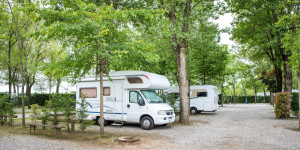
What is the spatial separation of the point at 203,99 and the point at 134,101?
9691mm

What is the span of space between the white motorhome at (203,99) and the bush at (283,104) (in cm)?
484

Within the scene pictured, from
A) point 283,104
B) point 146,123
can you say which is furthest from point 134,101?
point 283,104

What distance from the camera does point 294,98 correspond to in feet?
53.7

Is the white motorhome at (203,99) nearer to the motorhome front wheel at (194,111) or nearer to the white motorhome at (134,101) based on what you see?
the motorhome front wheel at (194,111)

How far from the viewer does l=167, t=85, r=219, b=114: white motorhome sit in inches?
760

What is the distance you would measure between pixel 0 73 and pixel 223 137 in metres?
38.9

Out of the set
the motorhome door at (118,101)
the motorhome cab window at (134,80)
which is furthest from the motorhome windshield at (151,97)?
the motorhome door at (118,101)

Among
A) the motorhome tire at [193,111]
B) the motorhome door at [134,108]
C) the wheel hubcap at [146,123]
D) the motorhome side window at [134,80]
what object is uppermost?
the motorhome side window at [134,80]

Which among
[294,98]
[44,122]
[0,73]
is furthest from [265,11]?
[0,73]

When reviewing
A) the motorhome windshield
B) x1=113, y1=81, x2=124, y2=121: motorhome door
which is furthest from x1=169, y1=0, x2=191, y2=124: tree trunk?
x1=113, y1=81, x2=124, y2=121: motorhome door

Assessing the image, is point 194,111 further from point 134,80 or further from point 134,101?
point 134,80

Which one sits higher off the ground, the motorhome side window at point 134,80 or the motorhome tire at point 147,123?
the motorhome side window at point 134,80

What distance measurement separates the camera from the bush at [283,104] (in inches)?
602

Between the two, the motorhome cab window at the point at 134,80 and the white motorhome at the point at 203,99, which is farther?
the white motorhome at the point at 203,99
